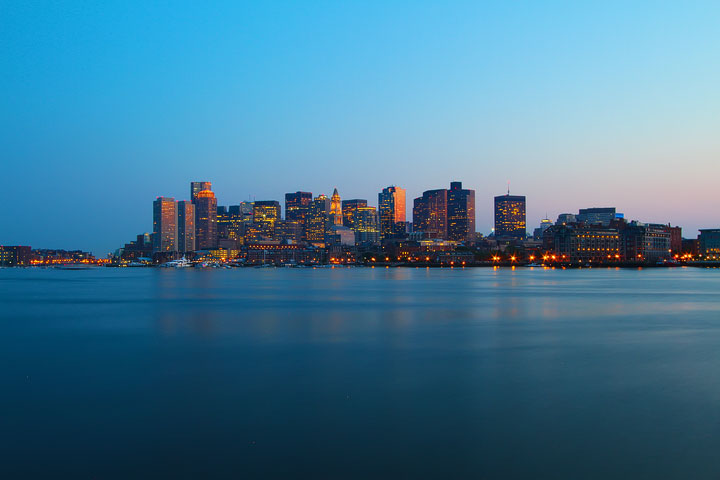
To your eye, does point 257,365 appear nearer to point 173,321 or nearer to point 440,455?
point 440,455

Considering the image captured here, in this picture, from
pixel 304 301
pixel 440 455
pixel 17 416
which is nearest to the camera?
pixel 440 455

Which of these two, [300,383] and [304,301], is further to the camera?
[304,301]

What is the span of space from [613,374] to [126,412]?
50.1 ft

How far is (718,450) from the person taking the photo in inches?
479

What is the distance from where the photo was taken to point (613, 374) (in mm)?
19953

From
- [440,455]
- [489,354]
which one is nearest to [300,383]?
[440,455]

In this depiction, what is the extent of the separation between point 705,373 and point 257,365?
15680 millimetres

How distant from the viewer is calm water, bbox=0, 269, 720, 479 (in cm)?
1160

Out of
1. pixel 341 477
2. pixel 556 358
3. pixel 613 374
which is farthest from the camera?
pixel 556 358

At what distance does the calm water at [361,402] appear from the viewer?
11602 millimetres

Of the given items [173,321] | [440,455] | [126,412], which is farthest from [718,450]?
[173,321]

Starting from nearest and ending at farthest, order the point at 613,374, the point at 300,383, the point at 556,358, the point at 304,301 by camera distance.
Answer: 1. the point at 300,383
2. the point at 613,374
3. the point at 556,358
4. the point at 304,301

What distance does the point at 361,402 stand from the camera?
16.3 m

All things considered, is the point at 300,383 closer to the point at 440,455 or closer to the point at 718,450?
the point at 440,455
